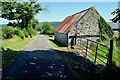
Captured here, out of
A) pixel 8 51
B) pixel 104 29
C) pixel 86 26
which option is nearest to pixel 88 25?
pixel 86 26

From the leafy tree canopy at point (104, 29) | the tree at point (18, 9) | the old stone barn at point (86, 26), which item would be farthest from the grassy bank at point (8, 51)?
the tree at point (18, 9)

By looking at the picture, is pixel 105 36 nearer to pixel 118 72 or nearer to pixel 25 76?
pixel 118 72

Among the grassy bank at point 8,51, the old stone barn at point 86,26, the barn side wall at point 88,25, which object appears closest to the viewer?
the grassy bank at point 8,51

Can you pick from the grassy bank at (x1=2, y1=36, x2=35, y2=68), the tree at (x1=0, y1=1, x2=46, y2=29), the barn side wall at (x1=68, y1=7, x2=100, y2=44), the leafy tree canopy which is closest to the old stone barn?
the barn side wall at (x1=68, y1=7, x2=100, y2=44)

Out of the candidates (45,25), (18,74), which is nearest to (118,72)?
(18,74)

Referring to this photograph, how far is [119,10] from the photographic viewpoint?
191 inches

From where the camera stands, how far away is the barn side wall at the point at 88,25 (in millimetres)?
15188

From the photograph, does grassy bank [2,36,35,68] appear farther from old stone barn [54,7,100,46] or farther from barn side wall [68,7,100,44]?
barn side wall [68,7,100,44]

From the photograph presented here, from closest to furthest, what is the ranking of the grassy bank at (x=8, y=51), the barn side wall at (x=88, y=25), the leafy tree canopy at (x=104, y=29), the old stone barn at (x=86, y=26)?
the grassy bank at (x=8, y=51) < the old stone barn at (x=86, y=26) < the barn side wall at (x=88, y=25) < the leafy tree canopy at (x=104, y=29)

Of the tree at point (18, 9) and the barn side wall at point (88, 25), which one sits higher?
the tree at point (18, 9)

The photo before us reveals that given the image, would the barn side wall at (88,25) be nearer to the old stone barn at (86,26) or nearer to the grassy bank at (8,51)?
the old stone barn at (86,26)

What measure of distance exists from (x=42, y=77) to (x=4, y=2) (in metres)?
28.6

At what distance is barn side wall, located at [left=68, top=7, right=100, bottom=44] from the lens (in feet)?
49.8

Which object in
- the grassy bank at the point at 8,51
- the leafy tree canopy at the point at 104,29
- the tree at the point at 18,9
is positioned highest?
the tree at the point at 18,9
